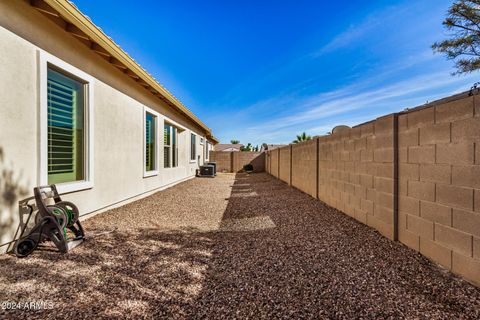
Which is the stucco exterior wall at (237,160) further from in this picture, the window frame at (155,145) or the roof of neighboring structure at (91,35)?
the roof of neighboring structure at (91,35)

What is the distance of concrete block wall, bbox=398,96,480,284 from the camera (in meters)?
2.31

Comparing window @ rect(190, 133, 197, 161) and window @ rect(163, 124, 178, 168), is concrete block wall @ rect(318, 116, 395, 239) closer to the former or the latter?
window @ rect(163, 124, 178, 168)

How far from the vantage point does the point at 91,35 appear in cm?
430

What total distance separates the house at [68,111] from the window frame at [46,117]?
2 cm

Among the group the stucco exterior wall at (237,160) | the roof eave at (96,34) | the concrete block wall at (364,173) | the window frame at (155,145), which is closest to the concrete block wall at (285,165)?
the concrete block wall at (364,173)

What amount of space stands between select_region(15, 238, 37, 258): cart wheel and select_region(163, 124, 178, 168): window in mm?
6992

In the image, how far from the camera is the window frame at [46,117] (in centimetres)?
361

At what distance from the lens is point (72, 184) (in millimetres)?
4355

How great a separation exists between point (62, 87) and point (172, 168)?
22.6 feet

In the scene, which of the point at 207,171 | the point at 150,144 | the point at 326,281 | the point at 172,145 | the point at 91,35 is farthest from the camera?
the point at 207,171

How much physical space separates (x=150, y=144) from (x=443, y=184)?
25.9 ft

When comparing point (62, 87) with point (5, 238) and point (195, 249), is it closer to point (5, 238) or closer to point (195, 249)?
point (5, 238)

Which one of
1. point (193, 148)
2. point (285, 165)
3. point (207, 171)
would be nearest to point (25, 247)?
point (285, 165)

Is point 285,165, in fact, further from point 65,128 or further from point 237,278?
point 237,278
